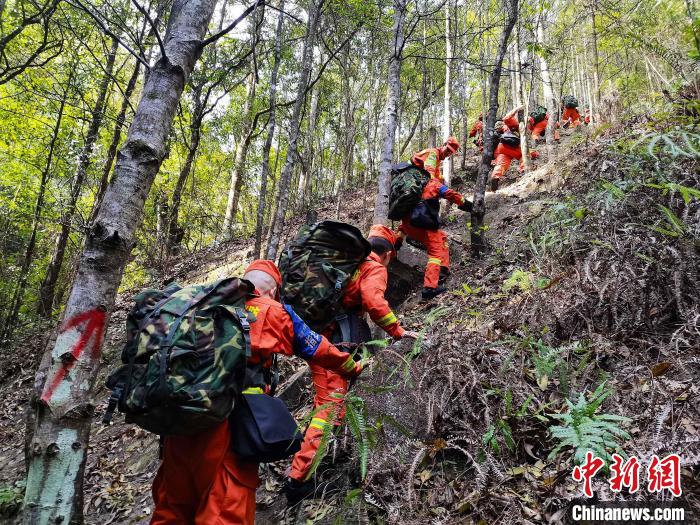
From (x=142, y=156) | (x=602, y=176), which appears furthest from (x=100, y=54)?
(x=602, y=176)

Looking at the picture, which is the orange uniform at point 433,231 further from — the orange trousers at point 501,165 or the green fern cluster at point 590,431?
the green fern cluster at point 590,431

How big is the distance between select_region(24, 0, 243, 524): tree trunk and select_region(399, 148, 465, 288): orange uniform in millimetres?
4560

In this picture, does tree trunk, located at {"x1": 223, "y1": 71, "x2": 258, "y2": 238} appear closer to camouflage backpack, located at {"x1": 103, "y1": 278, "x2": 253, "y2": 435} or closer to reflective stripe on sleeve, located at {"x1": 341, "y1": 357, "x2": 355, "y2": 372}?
reflective stripe on sleeve, located at {"x1": 341, "y1": 357, "x2": 355, "y2": 372}

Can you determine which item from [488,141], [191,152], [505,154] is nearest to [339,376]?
[488,141]

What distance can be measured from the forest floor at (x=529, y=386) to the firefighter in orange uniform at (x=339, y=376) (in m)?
0.21

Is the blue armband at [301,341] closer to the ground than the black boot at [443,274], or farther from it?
closer to the ground

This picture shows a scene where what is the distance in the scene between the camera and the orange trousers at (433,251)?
257 inches

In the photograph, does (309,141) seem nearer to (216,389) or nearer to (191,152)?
(191,152)

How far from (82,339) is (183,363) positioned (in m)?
0.88

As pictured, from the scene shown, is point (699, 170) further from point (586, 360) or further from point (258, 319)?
point (258, 319)

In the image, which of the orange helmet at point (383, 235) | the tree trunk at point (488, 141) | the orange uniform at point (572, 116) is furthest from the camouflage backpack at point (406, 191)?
the orange uniform at point (572, 116)

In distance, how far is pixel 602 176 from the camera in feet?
16.6

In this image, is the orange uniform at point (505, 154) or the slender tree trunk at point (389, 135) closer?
A: the slender tree trunk at point (389, 135)

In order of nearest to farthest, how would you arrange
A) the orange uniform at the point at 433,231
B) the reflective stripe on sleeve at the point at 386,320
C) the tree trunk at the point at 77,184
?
the reflective stripe on sleeve at the point at 386,320 < the orange uniform at the point at 433,231 < the tree trunk at the point at 77,184
